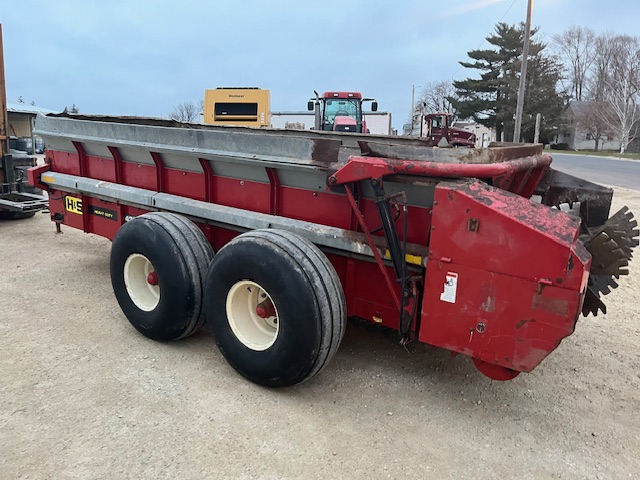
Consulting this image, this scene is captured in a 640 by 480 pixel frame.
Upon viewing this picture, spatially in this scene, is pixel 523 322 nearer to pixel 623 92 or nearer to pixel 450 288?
pixel 450 288

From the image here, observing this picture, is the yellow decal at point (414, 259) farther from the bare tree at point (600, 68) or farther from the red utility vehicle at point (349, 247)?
the bare tree at point (600, 68)

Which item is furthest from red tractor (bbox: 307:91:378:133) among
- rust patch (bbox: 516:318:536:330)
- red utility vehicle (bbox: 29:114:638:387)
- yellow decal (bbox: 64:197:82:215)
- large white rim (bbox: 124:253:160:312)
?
rust patch (bbox: 516:318:536:330)

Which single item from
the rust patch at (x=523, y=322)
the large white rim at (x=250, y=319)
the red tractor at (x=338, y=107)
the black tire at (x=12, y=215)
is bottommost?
the black tire at (x=12, y=215)

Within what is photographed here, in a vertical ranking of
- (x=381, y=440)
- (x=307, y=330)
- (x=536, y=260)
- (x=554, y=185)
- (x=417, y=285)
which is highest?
(x=554, y=185)

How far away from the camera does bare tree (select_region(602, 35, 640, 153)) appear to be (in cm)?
4578

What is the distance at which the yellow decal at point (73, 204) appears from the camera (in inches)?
199

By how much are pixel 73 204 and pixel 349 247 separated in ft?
10.9

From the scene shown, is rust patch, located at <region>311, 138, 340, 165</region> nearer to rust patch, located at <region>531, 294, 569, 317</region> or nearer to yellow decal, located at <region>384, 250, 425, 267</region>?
yellow decal, located at <region>384, 250, 425, 267</region>

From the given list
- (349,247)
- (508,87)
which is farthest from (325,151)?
(508,87)

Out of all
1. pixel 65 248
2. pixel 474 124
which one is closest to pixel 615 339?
pixel 65 248

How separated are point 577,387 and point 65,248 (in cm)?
590

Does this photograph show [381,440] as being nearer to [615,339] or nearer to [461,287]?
[461,287]

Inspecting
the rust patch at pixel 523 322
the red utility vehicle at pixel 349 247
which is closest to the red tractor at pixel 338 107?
the red utility vehicle at pixel 349 247

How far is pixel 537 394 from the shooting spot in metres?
3.25
